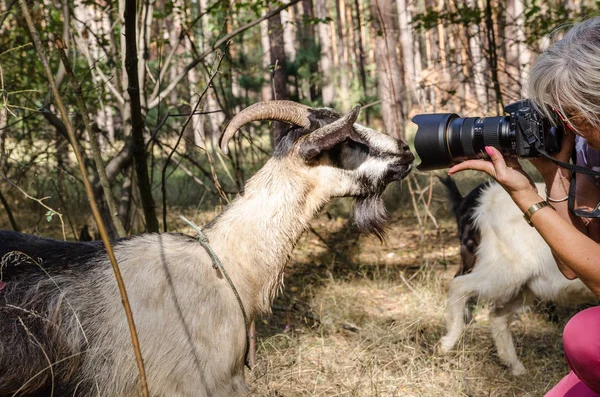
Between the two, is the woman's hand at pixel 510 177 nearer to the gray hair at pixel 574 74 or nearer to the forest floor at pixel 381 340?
the gray hair at pixel 574 74

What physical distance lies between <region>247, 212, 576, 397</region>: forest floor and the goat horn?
43.9 inches

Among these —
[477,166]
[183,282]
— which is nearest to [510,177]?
[477,166]

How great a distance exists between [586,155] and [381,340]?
2.21 metres

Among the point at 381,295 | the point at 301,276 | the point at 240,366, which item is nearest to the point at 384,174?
the point at 240,366

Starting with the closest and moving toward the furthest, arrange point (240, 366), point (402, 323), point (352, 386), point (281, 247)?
point (240, 366)
point (281, 247)
point (352, 386)
point (402, 323)

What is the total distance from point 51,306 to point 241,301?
77 centimetres

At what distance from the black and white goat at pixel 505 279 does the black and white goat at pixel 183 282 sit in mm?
1791

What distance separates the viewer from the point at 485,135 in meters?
2.55

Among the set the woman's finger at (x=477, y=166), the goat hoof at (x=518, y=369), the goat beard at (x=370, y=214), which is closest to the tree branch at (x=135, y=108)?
the goat beard at (x=370, y=214)

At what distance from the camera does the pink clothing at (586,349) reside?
2.34 m

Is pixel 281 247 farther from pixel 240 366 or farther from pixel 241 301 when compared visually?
pixel 240 366

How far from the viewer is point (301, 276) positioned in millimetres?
6160

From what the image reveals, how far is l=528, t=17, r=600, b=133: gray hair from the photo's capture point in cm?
212

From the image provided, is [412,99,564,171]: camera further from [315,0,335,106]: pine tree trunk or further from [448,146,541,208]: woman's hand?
[315,0,335,106]: pine tree trunk
